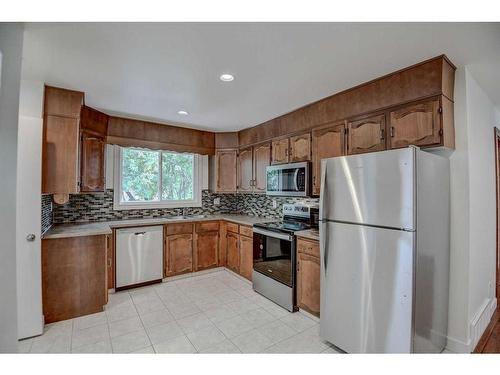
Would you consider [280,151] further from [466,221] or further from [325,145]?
[466,221]

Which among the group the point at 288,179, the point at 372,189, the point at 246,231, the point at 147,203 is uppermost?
the point at 288,179

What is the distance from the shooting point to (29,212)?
7.28 feet

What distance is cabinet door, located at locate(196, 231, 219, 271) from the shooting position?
3.81 meters

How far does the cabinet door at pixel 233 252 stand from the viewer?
3.72 metres

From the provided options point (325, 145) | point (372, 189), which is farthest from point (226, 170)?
point (372, 189)

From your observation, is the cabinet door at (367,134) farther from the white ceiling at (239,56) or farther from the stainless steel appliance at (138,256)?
the stainless steel appliance at (138,256)

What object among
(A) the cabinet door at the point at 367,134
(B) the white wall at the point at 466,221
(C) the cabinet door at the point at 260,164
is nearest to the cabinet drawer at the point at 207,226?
(C) the cabinet door at the point at 260,164

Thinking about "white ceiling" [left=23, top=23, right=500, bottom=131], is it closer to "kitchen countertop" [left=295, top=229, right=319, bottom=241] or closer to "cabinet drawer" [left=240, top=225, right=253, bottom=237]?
"kitchen countertop" [left=295, top=229, right=319, bottom=241]

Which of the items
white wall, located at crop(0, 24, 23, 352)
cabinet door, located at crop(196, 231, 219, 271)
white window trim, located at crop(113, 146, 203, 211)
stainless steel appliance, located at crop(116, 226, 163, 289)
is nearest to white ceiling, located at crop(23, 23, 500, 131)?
white wall, located at crop(0, 24, 23, 352)

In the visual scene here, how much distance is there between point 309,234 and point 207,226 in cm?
181

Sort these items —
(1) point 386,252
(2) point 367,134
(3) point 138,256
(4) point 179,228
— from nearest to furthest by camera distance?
(1) point 386,252 < (2) point 367,134 < (3) point 138,256 < (4) point 179,228
